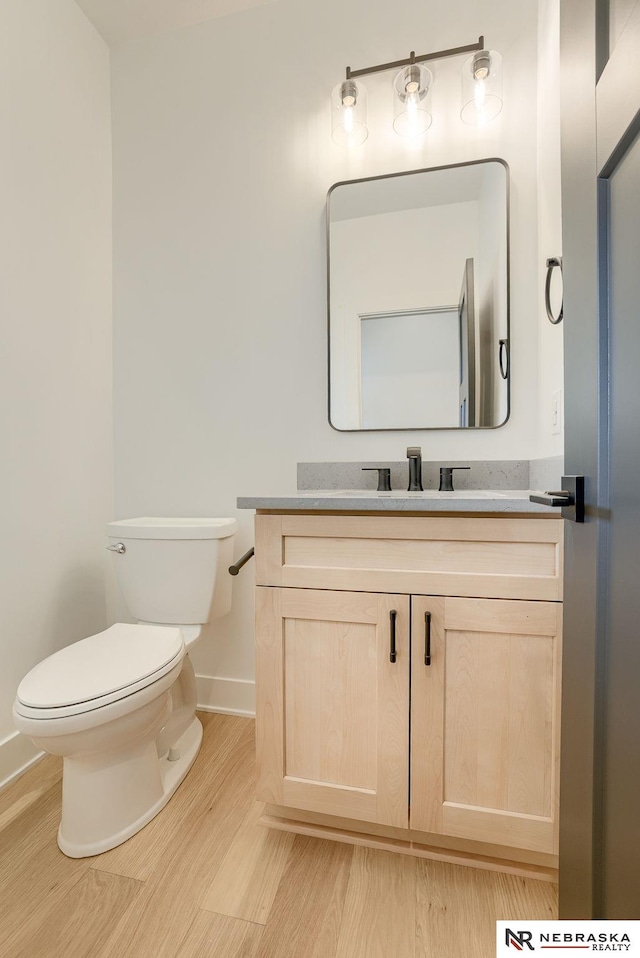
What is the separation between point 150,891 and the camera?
41.7 inches

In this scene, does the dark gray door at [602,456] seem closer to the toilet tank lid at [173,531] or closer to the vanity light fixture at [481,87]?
the vanity light fixture at [481,87]

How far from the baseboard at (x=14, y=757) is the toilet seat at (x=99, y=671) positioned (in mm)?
428

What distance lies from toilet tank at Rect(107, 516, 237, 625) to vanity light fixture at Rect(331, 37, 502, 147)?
4.98 ft

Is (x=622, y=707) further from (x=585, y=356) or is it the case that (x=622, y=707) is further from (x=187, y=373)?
(x=187, y=373)

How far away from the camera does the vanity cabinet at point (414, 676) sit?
1034mm

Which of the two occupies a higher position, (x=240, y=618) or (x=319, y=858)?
(x=240, y=618)

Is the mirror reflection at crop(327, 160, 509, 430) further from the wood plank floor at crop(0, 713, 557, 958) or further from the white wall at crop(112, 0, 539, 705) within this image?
the wood plank floor at crop(0, 713, 557, 958)

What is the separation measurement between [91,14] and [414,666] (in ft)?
8.80

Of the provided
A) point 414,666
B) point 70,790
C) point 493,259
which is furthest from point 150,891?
Result: point 493,259

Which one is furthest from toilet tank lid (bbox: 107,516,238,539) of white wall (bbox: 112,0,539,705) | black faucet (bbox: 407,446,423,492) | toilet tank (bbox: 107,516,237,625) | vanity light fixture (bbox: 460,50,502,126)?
vanity light fixture (bbox: 460,50,502,126)

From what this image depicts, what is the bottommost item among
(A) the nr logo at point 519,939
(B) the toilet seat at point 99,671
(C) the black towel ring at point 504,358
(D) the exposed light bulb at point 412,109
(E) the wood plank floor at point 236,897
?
(E) the wood plank floor at point 236,897

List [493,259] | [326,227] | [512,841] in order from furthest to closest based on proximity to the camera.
Answer: [326,227]
[493,259]
[512,841]

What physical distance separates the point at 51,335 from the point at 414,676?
5.48ft

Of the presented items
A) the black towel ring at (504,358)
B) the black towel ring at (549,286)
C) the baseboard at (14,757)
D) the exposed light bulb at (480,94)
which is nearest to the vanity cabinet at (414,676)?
the black towel ring at (549,286)
